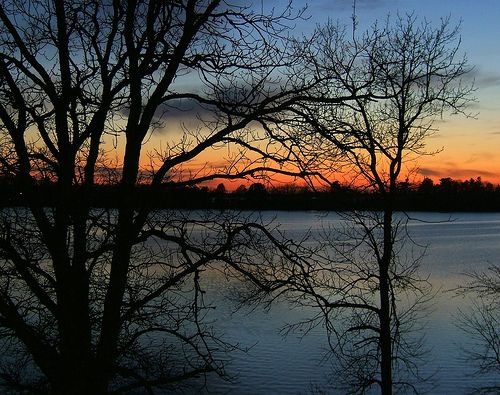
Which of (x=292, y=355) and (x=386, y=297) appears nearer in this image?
(x=386, y=297)

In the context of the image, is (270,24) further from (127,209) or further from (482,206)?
(482,206)

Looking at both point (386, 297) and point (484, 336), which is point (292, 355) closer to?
point (484, 336)

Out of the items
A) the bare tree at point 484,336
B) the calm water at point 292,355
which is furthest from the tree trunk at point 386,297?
the bare tree at point 484,336

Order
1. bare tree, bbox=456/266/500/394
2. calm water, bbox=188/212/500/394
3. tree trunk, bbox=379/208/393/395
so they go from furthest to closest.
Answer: bare tree, bbox=456/266/500/394, calm water, bbox=188/212/500/394, tree trunk, bbox=379/208/393/395

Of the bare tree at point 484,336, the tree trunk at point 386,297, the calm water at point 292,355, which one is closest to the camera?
the tree trunk at point 386,297

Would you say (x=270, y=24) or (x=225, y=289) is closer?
(x=270, y=24)

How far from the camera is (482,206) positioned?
350ft

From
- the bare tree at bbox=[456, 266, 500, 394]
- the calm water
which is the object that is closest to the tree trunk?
the calm water

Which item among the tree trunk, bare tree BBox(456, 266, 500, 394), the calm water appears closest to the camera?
the tree trunk

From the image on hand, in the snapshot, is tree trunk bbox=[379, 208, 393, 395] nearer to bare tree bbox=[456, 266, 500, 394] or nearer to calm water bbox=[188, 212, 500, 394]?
calm water bbox=[188, 212, 500, 394]

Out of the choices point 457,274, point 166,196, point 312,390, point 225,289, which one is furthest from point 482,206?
point 166,196

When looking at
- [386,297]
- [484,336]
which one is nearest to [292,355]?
[484,336]

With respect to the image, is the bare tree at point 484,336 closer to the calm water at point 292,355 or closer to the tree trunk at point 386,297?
the calm water at point 292,355

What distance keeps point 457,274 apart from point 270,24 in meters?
38.8
